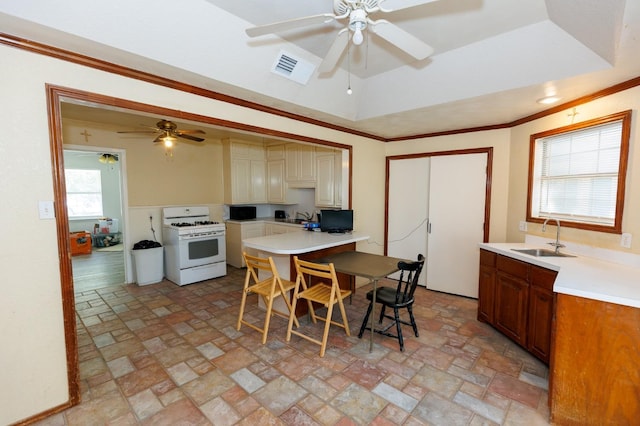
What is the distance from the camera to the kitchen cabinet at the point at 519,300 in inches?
93.3

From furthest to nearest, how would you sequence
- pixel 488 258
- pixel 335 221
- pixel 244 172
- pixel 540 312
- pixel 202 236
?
pixel 244 172 → pixel 202 236 → pixel 335 221 → pixel 488 258 → pixel 540 312

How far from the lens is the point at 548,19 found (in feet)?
6.67

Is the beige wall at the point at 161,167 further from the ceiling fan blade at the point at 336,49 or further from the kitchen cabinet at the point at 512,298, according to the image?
the kitchen cabinet at the point at 512,298

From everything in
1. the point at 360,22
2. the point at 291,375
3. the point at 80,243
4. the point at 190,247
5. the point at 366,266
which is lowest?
the point at 291,375

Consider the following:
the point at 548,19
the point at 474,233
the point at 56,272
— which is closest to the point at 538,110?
the point at 548,19

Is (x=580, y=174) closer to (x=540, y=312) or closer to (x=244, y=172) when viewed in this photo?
(x=540, y=312)

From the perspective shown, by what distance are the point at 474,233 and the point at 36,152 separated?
4596 millimetres

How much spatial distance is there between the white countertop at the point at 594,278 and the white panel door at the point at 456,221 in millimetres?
1334

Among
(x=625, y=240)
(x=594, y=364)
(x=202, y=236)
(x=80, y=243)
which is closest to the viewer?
(x=594, y=364)

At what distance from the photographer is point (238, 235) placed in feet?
17.7

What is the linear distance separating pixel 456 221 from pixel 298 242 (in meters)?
2.38

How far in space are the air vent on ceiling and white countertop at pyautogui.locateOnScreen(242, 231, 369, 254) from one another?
1.67 metres

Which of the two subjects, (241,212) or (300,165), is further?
(241,212)

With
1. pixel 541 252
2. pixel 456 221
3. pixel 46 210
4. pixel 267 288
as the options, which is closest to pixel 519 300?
pixel 541 252
